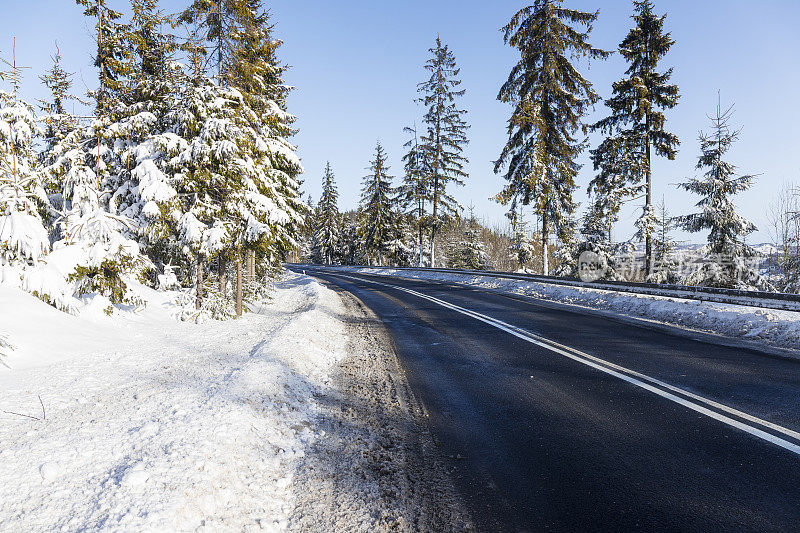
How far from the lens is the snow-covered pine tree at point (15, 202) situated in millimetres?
7113

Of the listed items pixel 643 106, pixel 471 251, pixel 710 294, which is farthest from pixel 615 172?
pixel 471 251

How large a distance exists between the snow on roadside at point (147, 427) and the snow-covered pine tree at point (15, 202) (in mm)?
871

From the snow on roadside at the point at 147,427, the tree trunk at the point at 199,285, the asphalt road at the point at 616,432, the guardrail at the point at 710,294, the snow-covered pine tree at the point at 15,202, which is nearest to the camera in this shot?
the snow on roadside at the point at 147,427

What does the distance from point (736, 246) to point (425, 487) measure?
27.8 metres

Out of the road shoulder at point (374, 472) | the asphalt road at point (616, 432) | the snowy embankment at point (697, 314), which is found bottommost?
the road shoulder at point (374, 472)

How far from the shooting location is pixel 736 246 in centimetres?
2245

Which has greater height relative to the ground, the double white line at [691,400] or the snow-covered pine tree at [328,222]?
the snow-covered pine tree at [328,222]

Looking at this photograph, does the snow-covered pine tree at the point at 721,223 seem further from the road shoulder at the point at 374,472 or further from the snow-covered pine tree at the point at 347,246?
the snow-covered pine tree at the point at 347,246

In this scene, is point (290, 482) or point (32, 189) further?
point (32, 189)

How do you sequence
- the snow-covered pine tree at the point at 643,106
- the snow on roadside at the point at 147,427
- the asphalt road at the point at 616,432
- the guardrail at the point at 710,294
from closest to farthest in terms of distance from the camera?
the snow on roadside at the point at 147,427
the asphalt road at the point at 616,432
the guardrail at the point at 710,294
the snow-covered pine tree at the point at 643,106

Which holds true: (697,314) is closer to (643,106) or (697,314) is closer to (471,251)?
(643,106)

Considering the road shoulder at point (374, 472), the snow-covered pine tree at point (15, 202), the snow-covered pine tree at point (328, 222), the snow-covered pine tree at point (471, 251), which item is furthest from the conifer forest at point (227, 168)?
the snow-covered pine tree at point (328, 222)

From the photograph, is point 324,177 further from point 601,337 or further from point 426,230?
point 601,337

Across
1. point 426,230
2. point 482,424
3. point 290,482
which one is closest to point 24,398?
point 290,482
